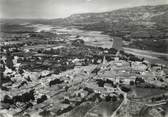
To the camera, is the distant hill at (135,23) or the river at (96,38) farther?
the distant hill at (135,23)

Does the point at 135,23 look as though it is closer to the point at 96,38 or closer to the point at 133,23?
the point at 133,23

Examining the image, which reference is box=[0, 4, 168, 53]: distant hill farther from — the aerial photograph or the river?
the river

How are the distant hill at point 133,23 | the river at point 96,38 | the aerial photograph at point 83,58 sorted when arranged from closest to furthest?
the aerial photograph at point 83,58 → the river at point 96,38 → the distant hill at point 133,23

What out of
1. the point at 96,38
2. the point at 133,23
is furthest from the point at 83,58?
the point at 133,23

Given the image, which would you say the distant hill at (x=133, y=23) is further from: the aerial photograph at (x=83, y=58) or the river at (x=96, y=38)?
the river at (x=96, y=38)

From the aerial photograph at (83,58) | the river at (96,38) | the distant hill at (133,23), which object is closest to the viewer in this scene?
the aerial photograph at (83,58)

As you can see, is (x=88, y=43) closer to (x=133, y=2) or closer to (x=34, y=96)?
(x=133, y=2)

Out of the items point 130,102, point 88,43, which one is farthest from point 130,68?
point 88,43

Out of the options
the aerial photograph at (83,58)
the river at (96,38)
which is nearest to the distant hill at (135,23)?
the aerial photograph at (83,58)
